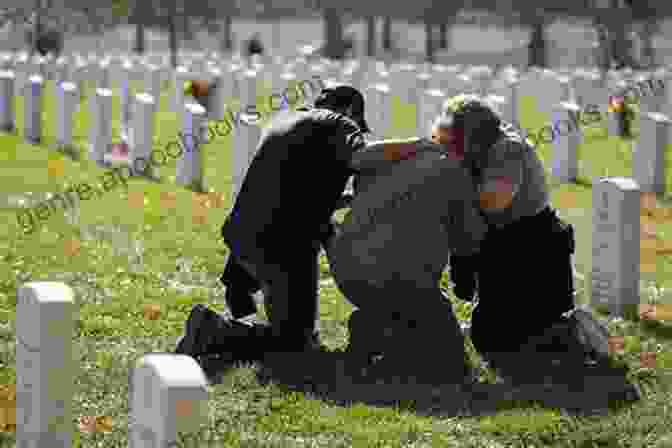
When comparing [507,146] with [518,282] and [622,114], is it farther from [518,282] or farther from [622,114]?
[622,114]

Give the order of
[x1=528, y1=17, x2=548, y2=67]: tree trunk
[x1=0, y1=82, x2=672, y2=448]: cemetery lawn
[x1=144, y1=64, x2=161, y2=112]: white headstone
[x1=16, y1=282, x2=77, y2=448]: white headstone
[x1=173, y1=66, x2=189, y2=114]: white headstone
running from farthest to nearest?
[x1=528, y1=17, x2=548, y2=67]: tree trunk, [x1=144, y1=64, x2=161, y2=112]: white headstone, [x1=173, y1=66, x2=189, y2=114]: white headstone, [x1=0, y1=82, x2=672, y2=448]: cemetery lawn, [x1=16, y1=282, x2=77, y2=448]: white headstone

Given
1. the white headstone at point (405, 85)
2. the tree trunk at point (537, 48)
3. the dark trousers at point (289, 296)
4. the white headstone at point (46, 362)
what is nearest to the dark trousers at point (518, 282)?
the dark trousers at point (289, 296)

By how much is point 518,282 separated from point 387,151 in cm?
122

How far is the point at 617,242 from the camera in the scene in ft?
32.0

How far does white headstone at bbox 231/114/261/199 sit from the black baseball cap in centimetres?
574

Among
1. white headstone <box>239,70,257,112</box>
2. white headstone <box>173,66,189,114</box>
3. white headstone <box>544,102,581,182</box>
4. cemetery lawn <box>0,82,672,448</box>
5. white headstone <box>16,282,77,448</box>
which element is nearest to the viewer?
white headstone <box>16,282,77,448</box>

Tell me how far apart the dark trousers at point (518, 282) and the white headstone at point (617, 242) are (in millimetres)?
1150

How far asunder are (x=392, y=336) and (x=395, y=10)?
2518 inches

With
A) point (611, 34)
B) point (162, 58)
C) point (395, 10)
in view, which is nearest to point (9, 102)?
point (611, 34)

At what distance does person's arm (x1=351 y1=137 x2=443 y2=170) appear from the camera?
7988 millimetres

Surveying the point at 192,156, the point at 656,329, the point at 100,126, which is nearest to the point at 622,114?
the point at 100,126

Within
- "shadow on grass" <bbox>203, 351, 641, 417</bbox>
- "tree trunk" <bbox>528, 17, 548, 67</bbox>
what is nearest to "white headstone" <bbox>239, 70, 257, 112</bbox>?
"shadow on grass" <bbox>203, 351, 641, 417</bbox>

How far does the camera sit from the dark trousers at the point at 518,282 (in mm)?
8539

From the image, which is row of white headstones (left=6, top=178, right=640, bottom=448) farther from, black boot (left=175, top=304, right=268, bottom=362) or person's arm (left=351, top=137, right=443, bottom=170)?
person's arm (left=351, top=137, right=443, bottom=170)
